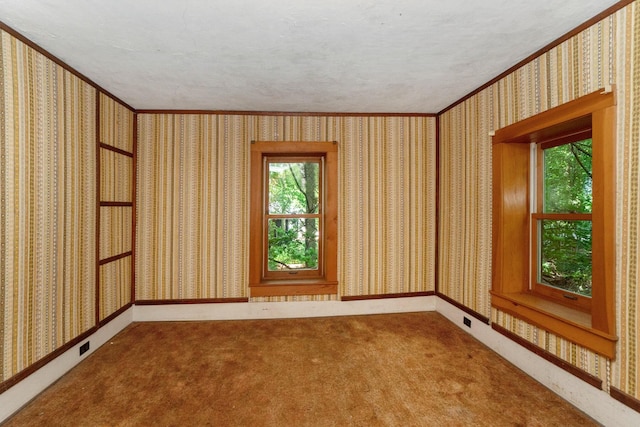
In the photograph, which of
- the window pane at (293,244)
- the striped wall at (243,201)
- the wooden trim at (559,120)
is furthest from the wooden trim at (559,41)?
the window pane at (293,244)

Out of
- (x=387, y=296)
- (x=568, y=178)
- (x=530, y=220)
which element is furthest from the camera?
(x=387, y=296)

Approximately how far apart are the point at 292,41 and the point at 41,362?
2874 mm

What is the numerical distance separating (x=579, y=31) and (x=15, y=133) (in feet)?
12.2

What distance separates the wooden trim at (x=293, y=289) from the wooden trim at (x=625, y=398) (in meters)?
2.30

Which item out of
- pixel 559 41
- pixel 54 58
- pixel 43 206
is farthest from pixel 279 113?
pixel 559 41

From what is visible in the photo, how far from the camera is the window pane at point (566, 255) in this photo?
199cm

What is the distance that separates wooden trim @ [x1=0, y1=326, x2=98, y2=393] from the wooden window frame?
3577 millimetres

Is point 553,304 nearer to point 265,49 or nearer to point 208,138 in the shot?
point 265,49

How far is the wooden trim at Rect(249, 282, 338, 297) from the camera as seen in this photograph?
326 cm

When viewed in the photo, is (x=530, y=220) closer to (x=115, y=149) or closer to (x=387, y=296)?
(x=387, y=296)

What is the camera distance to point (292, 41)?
1.89 meters

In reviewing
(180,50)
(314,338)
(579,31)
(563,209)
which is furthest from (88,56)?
(563,209)

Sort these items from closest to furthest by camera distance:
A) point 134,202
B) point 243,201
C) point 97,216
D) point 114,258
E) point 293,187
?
point 97,216
point 114,258
point 134,202
point 243,201
point 293,187

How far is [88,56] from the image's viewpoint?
210 cm
